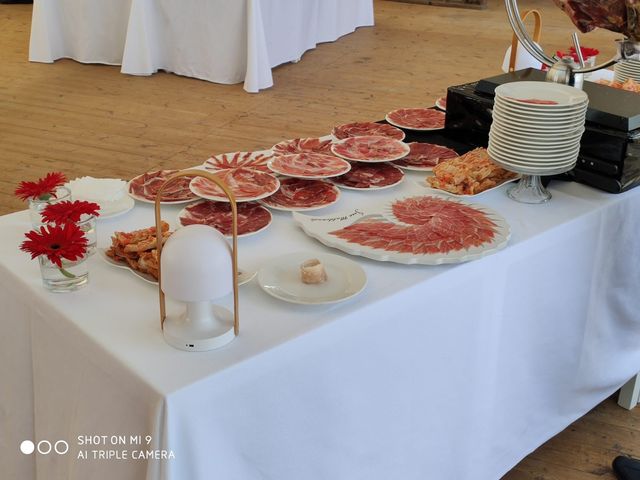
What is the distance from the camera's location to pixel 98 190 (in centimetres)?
141

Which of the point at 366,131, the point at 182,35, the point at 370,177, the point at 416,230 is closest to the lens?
the point at 416,230

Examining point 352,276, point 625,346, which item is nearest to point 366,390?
point 352,276

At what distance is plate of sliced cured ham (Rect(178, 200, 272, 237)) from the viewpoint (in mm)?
1356

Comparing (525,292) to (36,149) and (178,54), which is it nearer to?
(36,149)

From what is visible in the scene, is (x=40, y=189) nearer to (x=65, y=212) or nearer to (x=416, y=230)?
(x=65, y=212)

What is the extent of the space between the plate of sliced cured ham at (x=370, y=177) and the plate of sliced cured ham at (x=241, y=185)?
0.50 ft

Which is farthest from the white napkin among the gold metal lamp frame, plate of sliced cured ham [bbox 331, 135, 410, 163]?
plate of sliced cured ham [bbox 331, 135, 410, 163]

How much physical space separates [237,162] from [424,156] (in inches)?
15.9

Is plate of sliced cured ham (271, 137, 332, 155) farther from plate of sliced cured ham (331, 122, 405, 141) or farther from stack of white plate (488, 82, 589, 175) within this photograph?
stack of white plate (488, 82, 589, 175)

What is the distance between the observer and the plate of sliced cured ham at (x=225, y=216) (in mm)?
1356

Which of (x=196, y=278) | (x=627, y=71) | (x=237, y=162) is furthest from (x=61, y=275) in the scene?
(x=627, y=71)

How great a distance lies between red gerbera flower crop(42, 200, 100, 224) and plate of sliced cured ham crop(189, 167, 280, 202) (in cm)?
30

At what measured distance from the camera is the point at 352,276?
1198 mm

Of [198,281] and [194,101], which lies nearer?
[198,281]
